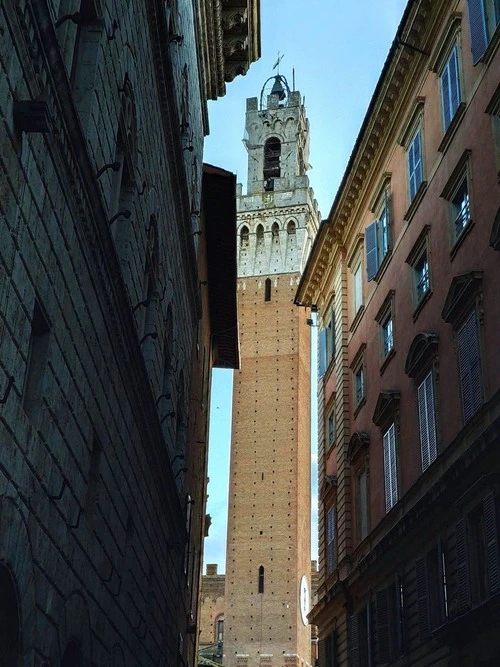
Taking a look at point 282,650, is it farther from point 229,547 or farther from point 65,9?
point 65,9

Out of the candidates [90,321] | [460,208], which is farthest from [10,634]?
[460,208]

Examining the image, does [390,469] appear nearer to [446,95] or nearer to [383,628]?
[383,628]

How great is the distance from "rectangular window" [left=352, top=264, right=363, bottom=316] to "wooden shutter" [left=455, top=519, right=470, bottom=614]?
34.7 ft

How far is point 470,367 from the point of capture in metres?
15.1

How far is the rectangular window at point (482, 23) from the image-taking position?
1568cm

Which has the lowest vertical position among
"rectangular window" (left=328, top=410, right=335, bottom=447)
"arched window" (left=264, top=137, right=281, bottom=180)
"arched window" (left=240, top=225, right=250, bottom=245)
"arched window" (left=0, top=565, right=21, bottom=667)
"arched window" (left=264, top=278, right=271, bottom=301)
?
"arched window" (left=0, top=565, right=21, bottom=667)

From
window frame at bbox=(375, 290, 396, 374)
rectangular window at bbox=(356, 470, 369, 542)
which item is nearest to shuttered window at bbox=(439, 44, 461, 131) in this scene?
window frame at bbox=(375, 290, 396, 374)

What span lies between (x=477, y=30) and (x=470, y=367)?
5.79 metres

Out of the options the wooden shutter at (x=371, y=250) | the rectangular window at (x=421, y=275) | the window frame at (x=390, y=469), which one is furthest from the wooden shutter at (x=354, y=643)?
the wooden shutter at (x=371, y=250)

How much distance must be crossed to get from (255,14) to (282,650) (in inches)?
1655

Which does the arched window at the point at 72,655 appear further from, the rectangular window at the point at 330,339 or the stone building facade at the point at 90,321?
the rectangular window at the point at 330,339

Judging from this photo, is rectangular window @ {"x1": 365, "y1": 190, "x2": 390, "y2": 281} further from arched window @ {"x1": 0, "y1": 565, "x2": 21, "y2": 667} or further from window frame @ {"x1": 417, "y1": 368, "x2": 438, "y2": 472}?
arched window @ {"x1": 0, "y1": 565, "x2": 21, "y2": 667}

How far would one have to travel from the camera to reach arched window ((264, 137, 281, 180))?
246 feet

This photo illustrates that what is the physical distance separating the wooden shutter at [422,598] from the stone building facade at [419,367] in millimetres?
34
